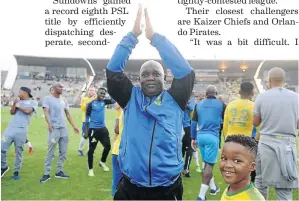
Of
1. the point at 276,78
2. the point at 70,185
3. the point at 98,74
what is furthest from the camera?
the point at 98,74

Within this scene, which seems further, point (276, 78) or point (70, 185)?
point (70, 185)

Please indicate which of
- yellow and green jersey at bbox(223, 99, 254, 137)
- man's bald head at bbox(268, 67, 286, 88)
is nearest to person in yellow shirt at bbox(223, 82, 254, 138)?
yellow and green jersey at bbox(223, 99, 254, 137)

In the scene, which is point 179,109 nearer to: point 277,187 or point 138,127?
point 138,127

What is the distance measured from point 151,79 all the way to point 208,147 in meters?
2.99

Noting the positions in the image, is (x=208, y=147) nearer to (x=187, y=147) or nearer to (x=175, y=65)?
(x=187, y=147)

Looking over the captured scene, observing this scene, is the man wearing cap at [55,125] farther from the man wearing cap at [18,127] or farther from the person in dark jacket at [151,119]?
the person in dark jacket at [151,119]

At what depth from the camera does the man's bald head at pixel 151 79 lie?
263 cm

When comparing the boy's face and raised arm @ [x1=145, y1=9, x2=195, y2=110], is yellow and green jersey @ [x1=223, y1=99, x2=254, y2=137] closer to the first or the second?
raised arm @ [x1=145, y1=9, x2=195, y2=110]

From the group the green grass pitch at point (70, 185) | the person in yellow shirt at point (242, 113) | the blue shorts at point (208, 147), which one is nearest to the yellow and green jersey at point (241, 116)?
the person in yellow shirt at point (242, 113)

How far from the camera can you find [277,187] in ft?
12.7

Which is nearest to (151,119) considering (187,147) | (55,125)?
(55,125)

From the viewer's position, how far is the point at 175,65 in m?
2.55

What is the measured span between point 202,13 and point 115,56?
2.74m

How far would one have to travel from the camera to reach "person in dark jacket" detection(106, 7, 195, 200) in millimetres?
2510
